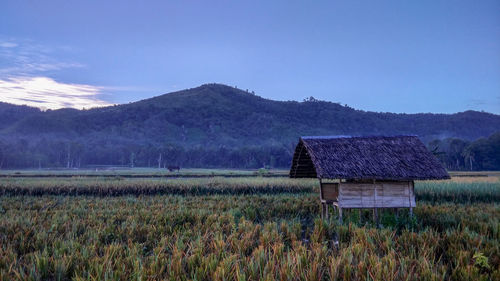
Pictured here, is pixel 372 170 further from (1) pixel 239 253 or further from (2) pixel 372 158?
(1) pixel 239 253

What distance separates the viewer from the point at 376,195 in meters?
11.3

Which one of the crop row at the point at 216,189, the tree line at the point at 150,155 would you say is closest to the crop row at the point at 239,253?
the crop row at the point at 216,189

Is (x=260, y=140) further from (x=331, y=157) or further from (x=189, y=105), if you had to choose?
(x=331, y=157)

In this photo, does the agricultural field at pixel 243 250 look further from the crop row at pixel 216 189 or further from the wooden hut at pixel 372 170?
the crop row at pixel 216 189

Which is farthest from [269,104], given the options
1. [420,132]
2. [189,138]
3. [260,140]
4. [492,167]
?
[492,167]

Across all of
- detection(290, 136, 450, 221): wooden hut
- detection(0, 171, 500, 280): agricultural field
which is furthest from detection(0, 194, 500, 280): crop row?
detection(290, 136, 450, 221): wooden hut

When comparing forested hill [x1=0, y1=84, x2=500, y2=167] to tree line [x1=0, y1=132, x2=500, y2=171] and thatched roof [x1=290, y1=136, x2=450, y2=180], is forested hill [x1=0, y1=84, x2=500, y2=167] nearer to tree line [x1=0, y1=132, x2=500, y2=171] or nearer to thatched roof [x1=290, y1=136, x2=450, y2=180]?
tree line [x1=0, y1=132, x2=500, y2=171]

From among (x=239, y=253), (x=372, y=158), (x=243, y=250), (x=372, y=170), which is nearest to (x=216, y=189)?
(x=372, y=158)

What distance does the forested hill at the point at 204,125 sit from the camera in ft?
361

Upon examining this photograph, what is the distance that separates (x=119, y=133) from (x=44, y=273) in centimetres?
13572

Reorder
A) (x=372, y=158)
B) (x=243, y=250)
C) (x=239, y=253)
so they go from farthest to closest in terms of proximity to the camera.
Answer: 1. (x=372, y=158)
2. (x=243, y=250)
3. (x=239, y=253)

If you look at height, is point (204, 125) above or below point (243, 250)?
A: above

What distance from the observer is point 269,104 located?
162 metres

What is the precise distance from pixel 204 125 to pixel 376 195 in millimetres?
134514
